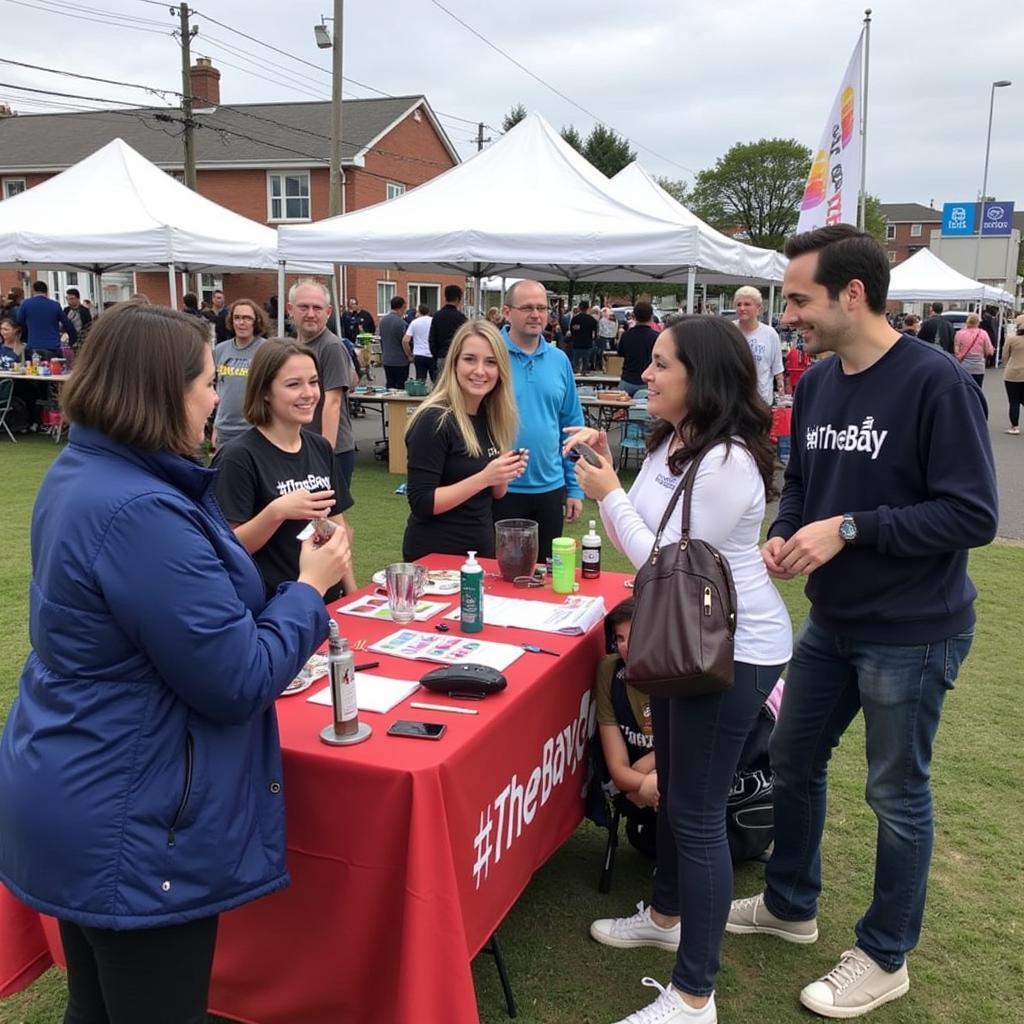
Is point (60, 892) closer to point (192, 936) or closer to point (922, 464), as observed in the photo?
point (192, 936)

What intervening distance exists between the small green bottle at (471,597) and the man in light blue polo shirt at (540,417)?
4.63ft

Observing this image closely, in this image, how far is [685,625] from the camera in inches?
72.2

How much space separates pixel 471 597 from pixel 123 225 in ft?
30.6

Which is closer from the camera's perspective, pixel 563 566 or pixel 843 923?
pixel 843 923

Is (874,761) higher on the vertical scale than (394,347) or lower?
lower

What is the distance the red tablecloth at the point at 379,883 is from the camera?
1.70 m

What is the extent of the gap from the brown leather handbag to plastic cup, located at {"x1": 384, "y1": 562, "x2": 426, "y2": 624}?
0.90 meters

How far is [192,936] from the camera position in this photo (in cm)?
146

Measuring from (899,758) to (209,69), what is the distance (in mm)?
32662

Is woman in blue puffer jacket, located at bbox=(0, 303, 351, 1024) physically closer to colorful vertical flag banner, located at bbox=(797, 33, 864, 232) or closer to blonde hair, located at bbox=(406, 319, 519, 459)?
blonde hair, located at bbox=(406, 319, 519, 459)

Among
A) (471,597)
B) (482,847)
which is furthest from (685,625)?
(471,597)

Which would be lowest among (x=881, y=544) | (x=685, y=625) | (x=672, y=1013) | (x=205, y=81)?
(x=672, y=1013)

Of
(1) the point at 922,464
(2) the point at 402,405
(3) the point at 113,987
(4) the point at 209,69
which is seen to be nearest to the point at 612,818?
(1) the point at 922,464

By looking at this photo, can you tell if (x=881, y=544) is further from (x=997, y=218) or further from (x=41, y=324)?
(x=997, y=218)
